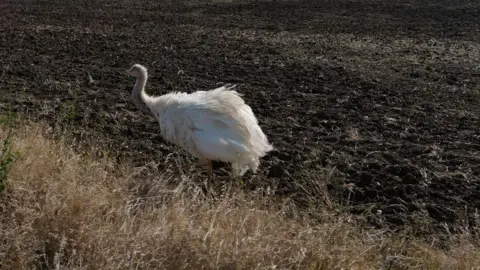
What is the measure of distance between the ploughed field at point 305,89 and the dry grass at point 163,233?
0.74 meters

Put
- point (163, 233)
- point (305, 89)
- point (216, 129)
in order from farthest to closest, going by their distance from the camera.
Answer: point (305, 89)
point (216, 129)
point (163, 233)

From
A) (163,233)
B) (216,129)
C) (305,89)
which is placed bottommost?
(305,89)

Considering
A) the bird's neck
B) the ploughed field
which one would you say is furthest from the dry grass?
the bird's neck

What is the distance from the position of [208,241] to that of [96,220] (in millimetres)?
820

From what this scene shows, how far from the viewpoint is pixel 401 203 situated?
5.93 metres

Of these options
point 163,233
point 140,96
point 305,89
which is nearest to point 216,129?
point 140,96

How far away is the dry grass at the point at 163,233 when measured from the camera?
13.0ft

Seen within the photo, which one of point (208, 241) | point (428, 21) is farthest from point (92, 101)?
point (428, 21)

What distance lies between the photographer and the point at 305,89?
10.6 m

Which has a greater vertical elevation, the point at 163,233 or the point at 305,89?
the point at 163,233

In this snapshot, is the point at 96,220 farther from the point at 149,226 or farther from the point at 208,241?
the point at 208,241

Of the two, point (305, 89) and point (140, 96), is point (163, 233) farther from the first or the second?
point (305, 89)

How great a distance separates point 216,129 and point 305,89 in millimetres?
4730

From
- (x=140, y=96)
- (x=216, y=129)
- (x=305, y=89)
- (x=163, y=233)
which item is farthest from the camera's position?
(x=305, y=89)
